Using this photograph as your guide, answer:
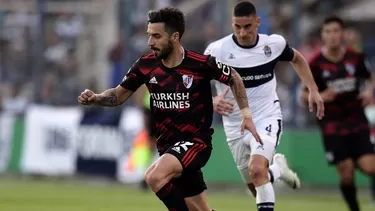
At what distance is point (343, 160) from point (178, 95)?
15.6 feet

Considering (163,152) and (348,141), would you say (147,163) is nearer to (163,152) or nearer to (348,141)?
(348,141)

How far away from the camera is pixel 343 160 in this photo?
1371cm

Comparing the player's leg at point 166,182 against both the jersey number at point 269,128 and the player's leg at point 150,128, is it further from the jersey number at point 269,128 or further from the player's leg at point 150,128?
the player's leg at point 150,128

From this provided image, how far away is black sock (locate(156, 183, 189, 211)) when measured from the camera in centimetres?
909

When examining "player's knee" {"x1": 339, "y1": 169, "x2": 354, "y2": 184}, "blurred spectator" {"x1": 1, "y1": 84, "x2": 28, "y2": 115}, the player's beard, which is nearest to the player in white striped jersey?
the player's beard

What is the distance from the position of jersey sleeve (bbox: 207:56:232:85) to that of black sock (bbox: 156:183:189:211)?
3.88 feet

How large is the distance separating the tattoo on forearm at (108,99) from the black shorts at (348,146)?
4.73 metres

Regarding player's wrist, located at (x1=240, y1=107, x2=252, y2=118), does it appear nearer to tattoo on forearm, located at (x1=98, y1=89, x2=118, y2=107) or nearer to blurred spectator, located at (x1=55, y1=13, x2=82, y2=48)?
tattoo on forearm, located at (x1=98, y1=89, x2=118, y2=107)

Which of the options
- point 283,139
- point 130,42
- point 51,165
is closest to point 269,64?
point 283,139

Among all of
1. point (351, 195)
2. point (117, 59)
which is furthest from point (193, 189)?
point (117, 59)

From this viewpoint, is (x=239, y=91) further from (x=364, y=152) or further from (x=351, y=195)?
(x=364, y=152)

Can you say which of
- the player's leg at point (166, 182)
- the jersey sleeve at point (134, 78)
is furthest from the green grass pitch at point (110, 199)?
the player's leg at point (166, 182)

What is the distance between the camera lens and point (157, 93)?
9.62m

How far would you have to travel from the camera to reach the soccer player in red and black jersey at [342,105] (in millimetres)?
13727
